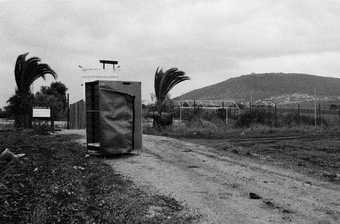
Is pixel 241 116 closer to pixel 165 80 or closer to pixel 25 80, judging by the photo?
pixel 165 80

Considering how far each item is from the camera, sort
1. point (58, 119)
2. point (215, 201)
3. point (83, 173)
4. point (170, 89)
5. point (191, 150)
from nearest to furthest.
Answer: point (215, 201)
point (83, 173)
point (191, 150)
point (170, 89)
point (58, 119)

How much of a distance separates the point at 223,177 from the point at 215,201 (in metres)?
2.30

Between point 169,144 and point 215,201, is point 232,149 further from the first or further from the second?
point 215,201

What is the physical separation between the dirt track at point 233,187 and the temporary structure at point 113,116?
487mm

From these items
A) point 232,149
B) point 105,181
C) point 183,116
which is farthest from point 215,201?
point 183,116

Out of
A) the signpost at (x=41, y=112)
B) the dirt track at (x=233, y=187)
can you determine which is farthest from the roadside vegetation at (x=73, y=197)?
the signpost at (x=41, y=112)

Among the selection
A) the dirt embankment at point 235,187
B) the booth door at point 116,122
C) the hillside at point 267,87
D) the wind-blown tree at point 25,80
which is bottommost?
the dirt embankment at point 235,187

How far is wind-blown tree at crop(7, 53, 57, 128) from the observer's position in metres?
20.0

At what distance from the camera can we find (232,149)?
52.0 feet

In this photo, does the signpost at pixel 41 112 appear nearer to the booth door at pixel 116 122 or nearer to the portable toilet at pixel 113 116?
the portable toilet at pixel 113 116

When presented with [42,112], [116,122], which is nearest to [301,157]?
[116,122]

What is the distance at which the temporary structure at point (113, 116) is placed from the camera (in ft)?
41.2

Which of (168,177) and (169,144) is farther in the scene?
(169,144)

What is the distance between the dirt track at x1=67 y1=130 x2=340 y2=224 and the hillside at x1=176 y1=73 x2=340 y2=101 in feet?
276
